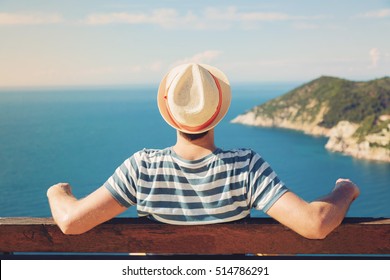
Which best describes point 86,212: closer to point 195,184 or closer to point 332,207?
point 195,184

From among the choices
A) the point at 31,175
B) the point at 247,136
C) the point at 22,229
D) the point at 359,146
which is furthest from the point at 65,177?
the point at 22,229

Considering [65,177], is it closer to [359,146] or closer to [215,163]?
[359,146]

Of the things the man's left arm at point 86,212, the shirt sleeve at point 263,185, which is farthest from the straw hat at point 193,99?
the man's left arm at point 86,212

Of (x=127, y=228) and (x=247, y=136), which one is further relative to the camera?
(x=247, y=136)

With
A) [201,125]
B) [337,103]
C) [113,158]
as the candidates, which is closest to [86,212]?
[201,125]

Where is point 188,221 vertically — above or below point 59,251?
above

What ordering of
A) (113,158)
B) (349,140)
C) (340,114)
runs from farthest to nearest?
(340,114), (113,158), (349,140)
